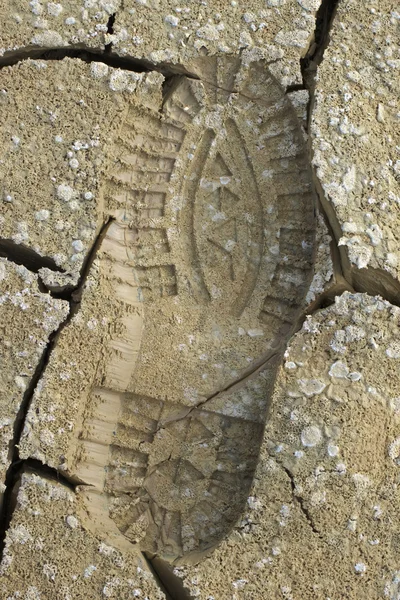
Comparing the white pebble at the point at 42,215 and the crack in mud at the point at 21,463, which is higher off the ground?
the white pebble at the point at 42,215

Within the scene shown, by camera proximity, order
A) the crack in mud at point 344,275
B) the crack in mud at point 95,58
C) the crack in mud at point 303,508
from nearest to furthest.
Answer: the crack in mud at point 303,508
the crack in mud at point 344,275
the crack in mud at point 95,58

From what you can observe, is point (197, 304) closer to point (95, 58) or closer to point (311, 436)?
point (311, 436)

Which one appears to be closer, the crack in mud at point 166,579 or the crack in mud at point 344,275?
the crack in mud at point 166,579

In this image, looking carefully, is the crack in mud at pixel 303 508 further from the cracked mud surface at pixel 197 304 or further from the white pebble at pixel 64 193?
the white pebble at pixel 64 193

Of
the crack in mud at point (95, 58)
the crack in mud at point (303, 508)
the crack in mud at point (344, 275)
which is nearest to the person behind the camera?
the crack in mud at point (303, 508)

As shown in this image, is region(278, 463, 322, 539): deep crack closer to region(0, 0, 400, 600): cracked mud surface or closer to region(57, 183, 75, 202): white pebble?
region(0, 0, 400, 600): cracked mud surface

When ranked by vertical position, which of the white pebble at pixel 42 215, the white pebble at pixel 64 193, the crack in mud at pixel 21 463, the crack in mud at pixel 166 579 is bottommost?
the crack in mud at pixel 166 579

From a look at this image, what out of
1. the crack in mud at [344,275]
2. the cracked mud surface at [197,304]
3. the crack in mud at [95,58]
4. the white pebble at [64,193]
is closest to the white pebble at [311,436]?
the cracked mud surface at [197,304]

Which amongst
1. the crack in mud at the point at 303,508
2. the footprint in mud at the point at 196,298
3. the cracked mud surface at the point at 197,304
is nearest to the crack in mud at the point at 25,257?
the cracked mud surface at the point at 197,304

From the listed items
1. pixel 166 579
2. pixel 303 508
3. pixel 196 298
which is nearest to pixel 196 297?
pixel 196 298
